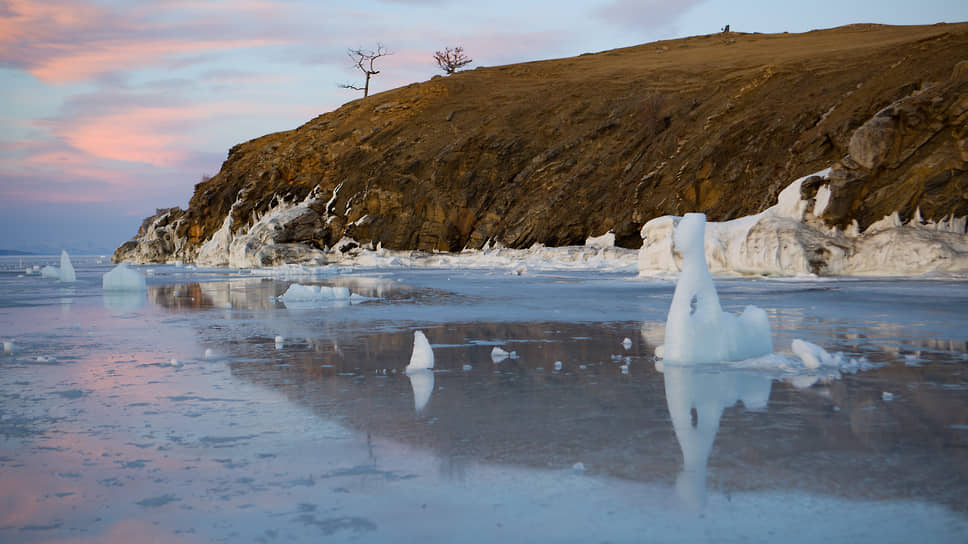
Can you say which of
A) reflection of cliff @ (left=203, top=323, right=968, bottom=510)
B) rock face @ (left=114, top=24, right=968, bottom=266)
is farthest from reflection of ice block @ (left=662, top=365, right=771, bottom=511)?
rock face @ (left=114, top=24, right=968, bottom=266)

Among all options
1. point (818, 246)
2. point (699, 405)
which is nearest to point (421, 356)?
point (699, 405)

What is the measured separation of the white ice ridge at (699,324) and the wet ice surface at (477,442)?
0.41m

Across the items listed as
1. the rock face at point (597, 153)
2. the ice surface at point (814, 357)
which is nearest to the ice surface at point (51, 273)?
the rock face at point (597, 153)

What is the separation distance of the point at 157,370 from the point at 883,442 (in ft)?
20.6

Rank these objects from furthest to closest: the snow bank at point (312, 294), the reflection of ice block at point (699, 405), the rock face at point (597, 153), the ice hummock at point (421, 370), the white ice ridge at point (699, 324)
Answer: the rock face at point (597, 153), the snow bank at point (312, 294), the white ice ridge at point (699, 324), the ice hummock at point (421, 370), the reflection of ice block at point (699, 405)

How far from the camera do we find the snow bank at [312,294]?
16172mm

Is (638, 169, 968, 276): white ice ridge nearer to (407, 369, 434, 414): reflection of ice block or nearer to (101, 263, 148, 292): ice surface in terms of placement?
(101, 263, 148, 292): ice surface

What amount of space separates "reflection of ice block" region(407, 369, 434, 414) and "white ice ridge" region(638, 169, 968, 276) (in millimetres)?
16848

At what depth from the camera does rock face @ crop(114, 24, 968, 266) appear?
2364 centimetres

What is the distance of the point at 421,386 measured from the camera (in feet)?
21.1

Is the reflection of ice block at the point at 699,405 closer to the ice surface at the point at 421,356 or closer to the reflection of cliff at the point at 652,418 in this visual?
the reflection of cliff at the point at 652,418

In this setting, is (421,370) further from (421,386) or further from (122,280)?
(122,280)

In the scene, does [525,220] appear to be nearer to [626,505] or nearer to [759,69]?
[759,69]

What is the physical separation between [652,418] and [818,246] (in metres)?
18.6
